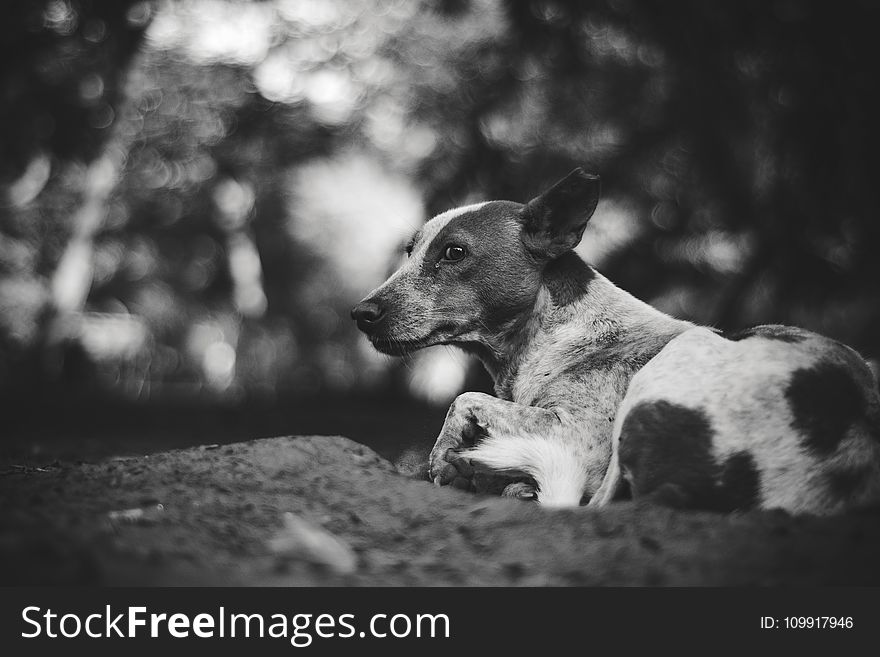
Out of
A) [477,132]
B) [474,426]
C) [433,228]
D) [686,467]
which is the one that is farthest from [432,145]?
[686,467]

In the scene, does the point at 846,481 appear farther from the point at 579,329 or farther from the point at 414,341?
the point at 414,341

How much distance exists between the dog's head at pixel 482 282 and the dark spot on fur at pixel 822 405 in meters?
1.57

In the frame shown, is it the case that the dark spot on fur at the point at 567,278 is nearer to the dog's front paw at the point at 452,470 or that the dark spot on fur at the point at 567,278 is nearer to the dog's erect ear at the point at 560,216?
the dog's erect ear at the point at 560,216

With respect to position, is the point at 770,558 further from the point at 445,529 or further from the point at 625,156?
the point at 625,156

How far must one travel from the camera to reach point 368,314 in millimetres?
4078

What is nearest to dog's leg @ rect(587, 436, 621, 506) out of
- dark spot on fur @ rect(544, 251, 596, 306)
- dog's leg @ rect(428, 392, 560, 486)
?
dog's leg @ rect(428, 392, 560, 486)

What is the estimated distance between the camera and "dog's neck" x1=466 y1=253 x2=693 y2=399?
3.77 metres

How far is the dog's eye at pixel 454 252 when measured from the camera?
417 cm

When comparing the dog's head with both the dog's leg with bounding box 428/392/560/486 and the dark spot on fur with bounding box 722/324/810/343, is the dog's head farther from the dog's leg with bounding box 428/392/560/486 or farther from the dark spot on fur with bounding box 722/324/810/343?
the dark spot on fur with bounding box 722/324/810/343

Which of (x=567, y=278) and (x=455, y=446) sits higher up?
(x=567, y=278)

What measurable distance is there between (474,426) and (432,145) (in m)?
11.3

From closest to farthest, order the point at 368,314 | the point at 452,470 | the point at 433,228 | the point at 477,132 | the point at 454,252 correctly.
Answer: the point at 452,470
the point at 368,314
the point at 454,252
the point at 433,228
the point at 477,132

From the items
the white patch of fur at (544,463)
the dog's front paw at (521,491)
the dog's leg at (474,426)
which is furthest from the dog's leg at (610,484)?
the dog's leg at (474,426)

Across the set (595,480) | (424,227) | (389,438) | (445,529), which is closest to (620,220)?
(389,438)
